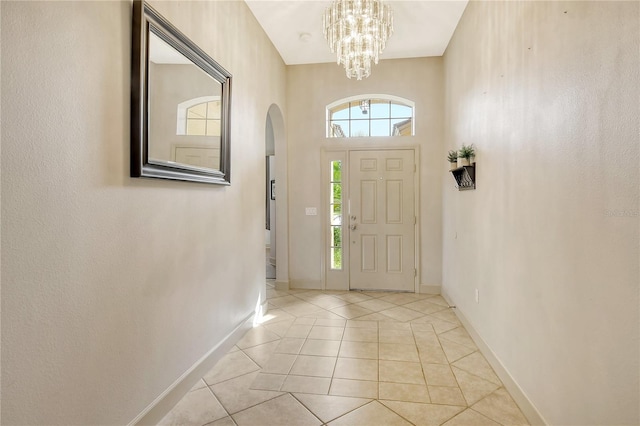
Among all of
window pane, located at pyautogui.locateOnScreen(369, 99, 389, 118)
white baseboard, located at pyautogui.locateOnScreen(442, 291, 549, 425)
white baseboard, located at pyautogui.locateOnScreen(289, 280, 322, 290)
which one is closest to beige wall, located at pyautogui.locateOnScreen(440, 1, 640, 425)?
white baseboard, located at pyautogui.locateOnScreen(442, 291, 549, 425)

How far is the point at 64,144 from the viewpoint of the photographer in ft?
4.36

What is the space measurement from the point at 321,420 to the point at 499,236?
1.68m

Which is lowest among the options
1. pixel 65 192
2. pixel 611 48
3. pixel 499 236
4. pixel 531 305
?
pixel 531 305

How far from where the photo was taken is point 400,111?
4.66 m

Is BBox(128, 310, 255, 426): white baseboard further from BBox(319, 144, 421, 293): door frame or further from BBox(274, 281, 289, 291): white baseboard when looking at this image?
BBox(319, 144, 421, 293): door frame

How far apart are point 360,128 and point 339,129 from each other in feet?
0.96

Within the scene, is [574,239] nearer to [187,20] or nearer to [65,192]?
[65,192]

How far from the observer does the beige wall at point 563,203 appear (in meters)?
1.20

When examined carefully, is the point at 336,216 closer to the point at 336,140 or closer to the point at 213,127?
the point at 336,140

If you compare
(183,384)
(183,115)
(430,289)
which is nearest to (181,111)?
(183,115)

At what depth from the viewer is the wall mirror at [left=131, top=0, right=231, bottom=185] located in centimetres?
169

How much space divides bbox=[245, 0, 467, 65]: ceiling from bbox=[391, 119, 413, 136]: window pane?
33.0 inches

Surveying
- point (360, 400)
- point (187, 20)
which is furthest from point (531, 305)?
point (187, 20)

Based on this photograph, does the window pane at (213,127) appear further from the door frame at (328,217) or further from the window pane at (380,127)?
the window pane at (380,127)
